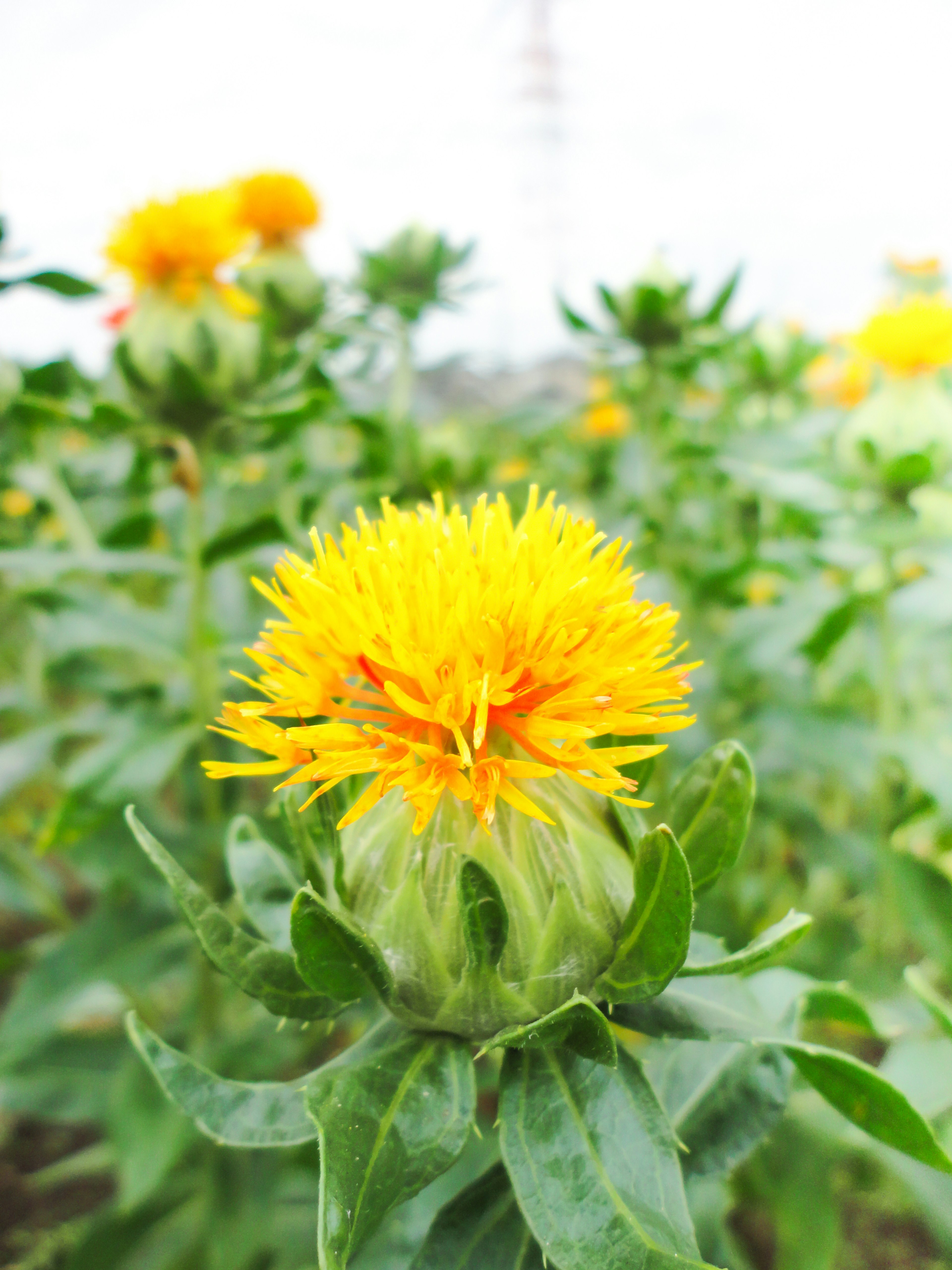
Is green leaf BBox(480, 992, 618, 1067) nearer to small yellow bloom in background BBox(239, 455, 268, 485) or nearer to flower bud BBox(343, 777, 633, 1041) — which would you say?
flower bud BBox(343, 777, 633, 1041)

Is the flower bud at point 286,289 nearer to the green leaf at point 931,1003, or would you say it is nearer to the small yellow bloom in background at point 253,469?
the small yellow bloom in background at point 253,469

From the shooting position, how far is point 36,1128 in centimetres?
199

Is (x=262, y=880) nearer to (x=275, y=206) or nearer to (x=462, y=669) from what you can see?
(x=462, y=669)

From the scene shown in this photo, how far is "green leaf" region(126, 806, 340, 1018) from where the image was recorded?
1.86 feet

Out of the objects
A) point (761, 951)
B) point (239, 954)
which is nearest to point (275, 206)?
point (239, 954)

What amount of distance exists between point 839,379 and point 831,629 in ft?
5.35

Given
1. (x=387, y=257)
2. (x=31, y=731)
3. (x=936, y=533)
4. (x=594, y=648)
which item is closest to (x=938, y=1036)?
(x=936, y=533)

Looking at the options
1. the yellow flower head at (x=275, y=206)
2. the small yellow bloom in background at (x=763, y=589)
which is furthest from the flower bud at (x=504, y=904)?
the yellow flower head at (x=275, y=206)

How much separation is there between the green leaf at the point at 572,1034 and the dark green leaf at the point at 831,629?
958 millimetres

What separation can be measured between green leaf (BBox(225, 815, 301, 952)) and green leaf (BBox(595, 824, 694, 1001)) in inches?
10.4

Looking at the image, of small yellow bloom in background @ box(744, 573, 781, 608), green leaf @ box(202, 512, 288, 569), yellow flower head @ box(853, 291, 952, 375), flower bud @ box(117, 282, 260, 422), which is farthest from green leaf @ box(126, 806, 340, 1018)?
small yellow bloom in background @ box(744, 573, 781, 608)

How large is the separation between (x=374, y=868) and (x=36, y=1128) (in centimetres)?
190

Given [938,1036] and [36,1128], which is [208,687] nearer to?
[938,1036]

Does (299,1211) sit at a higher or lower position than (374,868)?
lower
